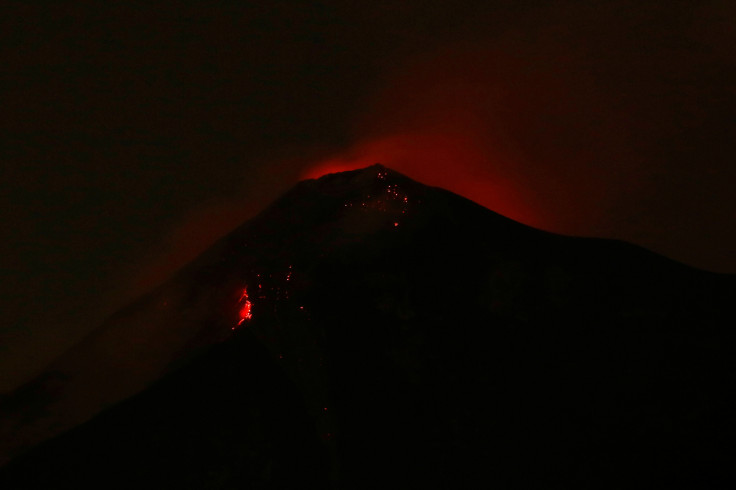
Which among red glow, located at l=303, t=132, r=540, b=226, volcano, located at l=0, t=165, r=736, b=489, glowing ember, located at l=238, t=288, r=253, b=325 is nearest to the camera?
volcano, located at l=0, t=165, r=736, b=489

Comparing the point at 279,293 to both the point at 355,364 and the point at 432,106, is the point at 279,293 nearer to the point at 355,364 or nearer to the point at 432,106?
the point at 355,364

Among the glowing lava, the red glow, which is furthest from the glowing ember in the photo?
the red glow

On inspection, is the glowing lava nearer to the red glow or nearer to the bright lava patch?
the bright lava patch

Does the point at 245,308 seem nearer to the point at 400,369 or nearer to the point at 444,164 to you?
the point at 400,369

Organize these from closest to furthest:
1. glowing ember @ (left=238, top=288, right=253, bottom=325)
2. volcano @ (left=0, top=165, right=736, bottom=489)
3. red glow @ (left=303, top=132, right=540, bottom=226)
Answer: volcano @ (left=0, top=165, right=736, bottom=489)
glowing ember @ (left=238, top=288, right=253, bottom=325)
red glow @ (left=303, top=132, right=540, bottom=226)

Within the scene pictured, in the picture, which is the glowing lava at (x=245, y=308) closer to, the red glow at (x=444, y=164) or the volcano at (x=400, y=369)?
the volcano at (x=400, y=369)

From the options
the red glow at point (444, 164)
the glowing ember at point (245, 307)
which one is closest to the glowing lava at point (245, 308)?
the glowing ember at point (245, 307)

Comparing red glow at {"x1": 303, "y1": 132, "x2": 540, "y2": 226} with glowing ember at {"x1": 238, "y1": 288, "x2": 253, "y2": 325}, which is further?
red glow at {"x1": 303, "y1": 132, "x2": 540, "y2": 226}

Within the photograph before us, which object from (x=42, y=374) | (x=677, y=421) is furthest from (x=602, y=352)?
(x=42, y=374)
